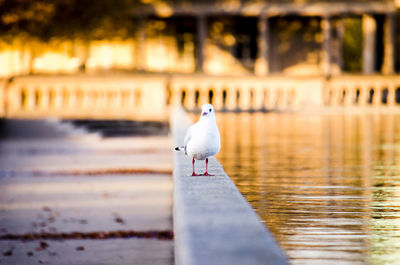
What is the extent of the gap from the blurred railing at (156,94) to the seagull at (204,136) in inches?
609

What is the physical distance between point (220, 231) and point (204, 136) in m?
2.14

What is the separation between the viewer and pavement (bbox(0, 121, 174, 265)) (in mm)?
7590

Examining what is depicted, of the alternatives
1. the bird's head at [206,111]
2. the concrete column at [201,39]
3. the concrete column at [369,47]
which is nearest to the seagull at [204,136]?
the bird's head at [206,111]

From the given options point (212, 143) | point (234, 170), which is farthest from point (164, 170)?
point (212, 143)

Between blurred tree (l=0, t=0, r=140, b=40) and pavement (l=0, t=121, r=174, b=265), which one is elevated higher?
blurred tree (l=0, t=0, r=140, b=40)

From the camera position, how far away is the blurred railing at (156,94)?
21375mm

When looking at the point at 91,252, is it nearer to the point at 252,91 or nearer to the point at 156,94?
the point at 156,94

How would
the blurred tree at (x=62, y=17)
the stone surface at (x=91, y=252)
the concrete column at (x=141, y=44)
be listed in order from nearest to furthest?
the stone surface at (x=91, y=252) → the blurred tree at (x=62, y=17) → the concrete column at (x=141, y=44)

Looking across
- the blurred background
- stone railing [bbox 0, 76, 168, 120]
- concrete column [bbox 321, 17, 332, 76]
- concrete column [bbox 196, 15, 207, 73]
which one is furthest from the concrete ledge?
concrete column [bbox 321, 17, 332, 76]

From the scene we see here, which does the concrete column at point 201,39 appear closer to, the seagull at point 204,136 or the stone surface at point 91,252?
the stone surface at point 91,252

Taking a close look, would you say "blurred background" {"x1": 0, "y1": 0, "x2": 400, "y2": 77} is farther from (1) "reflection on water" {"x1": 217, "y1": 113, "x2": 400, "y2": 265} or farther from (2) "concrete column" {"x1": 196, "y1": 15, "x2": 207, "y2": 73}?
(1) "reflection on water" {"x1": 217, "y1": 113, "x2": 400, "y2": 265}

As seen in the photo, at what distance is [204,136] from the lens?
18.2 feet

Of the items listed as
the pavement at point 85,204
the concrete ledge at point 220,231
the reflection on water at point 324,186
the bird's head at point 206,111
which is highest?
the bird's head at point 206,111

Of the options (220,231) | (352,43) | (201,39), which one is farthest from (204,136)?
(352,43)
